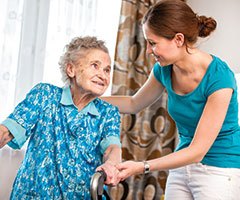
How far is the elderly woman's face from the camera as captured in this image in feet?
5.52

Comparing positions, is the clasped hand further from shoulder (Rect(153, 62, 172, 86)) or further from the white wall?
the white wall

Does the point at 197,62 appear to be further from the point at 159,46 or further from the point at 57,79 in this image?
the point at 57,79

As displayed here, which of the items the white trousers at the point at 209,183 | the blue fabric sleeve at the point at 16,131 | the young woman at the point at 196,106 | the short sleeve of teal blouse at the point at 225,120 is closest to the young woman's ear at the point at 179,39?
the young woman at the point at 196,106

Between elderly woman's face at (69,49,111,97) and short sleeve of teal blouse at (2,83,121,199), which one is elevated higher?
elderly woman's face at (69,49,111,97)

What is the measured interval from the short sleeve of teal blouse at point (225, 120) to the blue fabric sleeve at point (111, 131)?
299mm

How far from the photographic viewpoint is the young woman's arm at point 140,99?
207cm

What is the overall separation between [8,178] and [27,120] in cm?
102

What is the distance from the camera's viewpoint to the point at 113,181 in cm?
142

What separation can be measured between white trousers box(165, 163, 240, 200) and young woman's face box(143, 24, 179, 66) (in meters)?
0.48

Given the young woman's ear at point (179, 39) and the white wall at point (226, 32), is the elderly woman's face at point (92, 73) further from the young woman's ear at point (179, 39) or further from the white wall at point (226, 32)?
the white wall at point (226, 32)

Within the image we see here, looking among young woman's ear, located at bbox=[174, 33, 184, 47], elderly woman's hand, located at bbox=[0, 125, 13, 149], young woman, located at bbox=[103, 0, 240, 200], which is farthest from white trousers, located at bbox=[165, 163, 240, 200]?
elderly woman's hand, located at bbox=[0, 125, 13, 149]

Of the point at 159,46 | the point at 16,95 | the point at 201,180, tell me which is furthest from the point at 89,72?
the point at 16,95

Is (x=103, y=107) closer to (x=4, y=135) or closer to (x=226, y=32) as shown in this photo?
(x=4, y=135)

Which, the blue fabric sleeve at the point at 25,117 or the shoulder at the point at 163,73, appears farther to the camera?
the shoulder at the point at 163,73
